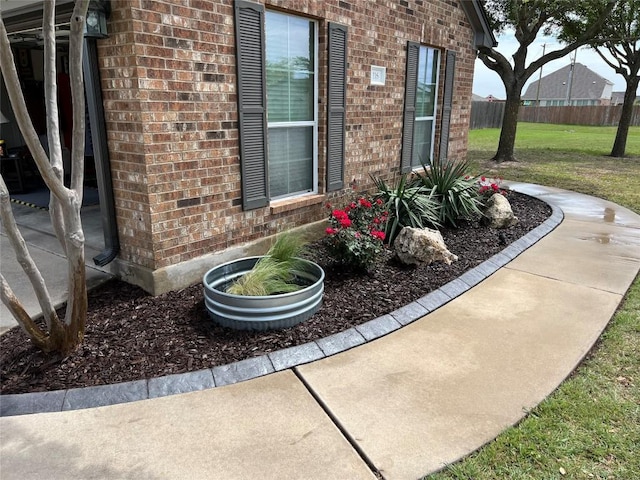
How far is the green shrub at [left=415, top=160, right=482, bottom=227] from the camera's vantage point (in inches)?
246

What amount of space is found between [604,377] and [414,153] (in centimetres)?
531

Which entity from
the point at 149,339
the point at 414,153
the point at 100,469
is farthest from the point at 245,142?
the point at 414,153

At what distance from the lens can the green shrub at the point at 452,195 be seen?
6242mm

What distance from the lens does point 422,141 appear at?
7.94 metres

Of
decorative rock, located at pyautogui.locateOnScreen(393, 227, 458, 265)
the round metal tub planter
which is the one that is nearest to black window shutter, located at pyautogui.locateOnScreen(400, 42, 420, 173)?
decorative rock, located at pyautogui.locateOnScreen(393, 227, 458, 265)

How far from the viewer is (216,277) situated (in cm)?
386

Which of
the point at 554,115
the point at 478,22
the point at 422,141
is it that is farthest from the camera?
the point at 554,115

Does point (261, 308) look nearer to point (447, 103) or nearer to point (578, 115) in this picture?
point (447, 103)

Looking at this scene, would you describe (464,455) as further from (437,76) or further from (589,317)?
(437,76)

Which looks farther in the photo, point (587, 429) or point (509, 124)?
→ point (509, 124)

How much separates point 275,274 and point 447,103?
558 cm

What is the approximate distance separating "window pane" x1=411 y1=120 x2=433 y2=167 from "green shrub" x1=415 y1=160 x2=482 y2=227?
1.14 meters

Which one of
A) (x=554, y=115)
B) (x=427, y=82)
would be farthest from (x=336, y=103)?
(x=554, y=115)

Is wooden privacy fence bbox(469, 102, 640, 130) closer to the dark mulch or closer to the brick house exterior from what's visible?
the brick house exterior
